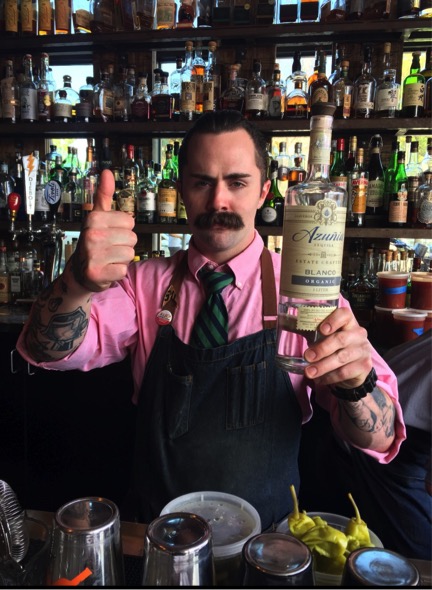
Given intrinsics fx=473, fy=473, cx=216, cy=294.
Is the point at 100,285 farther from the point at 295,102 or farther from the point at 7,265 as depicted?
the point at 7,265

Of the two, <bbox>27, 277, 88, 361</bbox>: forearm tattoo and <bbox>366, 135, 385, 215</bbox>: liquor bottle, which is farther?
<bbox>366, 135, 385, 215</bbox>: liquor bottle

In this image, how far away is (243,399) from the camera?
1216mm

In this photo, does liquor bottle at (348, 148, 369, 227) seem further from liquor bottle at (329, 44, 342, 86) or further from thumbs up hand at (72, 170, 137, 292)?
thumbs up hand at (72, 170, 137, 292)

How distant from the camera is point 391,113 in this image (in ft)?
7.06

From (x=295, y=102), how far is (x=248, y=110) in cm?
24

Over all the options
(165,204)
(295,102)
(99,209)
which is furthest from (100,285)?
(295,102)

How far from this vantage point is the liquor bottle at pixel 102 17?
8.05ft

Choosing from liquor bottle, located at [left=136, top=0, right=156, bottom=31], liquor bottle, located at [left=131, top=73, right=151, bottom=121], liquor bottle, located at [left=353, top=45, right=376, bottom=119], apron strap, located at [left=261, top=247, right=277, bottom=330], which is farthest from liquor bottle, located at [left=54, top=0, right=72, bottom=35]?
apron strap, located at [left=261, top=247, right=277, bottom=330]

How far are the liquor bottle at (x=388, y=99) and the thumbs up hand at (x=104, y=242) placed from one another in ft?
5.60

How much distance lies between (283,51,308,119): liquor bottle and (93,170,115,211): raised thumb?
1602mm

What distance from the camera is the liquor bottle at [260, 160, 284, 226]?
7.48 feet

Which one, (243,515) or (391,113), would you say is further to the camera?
(391,113)

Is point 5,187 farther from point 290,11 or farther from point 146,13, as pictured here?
point 290,11

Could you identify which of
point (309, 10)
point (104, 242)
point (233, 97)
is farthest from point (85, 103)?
point (104, 242)
